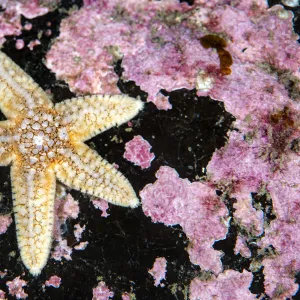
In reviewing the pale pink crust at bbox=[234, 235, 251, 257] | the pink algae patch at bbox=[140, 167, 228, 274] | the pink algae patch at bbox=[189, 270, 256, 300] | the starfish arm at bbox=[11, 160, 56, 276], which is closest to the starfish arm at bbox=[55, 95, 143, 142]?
the starfish arm at bbox=[11, 160, 56, 276]

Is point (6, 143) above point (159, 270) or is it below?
above

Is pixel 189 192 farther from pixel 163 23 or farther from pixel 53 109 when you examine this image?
pixel 163 23

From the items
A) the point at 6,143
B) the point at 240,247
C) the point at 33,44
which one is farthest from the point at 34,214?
the point at 240,247

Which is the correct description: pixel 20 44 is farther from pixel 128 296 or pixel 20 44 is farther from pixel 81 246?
pixel 128 296

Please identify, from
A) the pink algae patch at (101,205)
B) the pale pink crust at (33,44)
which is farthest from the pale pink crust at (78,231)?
the pale pink crust at (33,44)

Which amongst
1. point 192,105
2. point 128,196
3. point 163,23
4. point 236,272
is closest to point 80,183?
point 128,196

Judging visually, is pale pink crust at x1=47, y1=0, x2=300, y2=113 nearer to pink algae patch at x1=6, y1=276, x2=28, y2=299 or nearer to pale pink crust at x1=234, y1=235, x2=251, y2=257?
pale pink crust at x1=234, y1=235, x2=251, y2=257

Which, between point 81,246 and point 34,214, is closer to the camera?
point 34,214

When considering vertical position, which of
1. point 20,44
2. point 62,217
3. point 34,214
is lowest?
point 62,217
